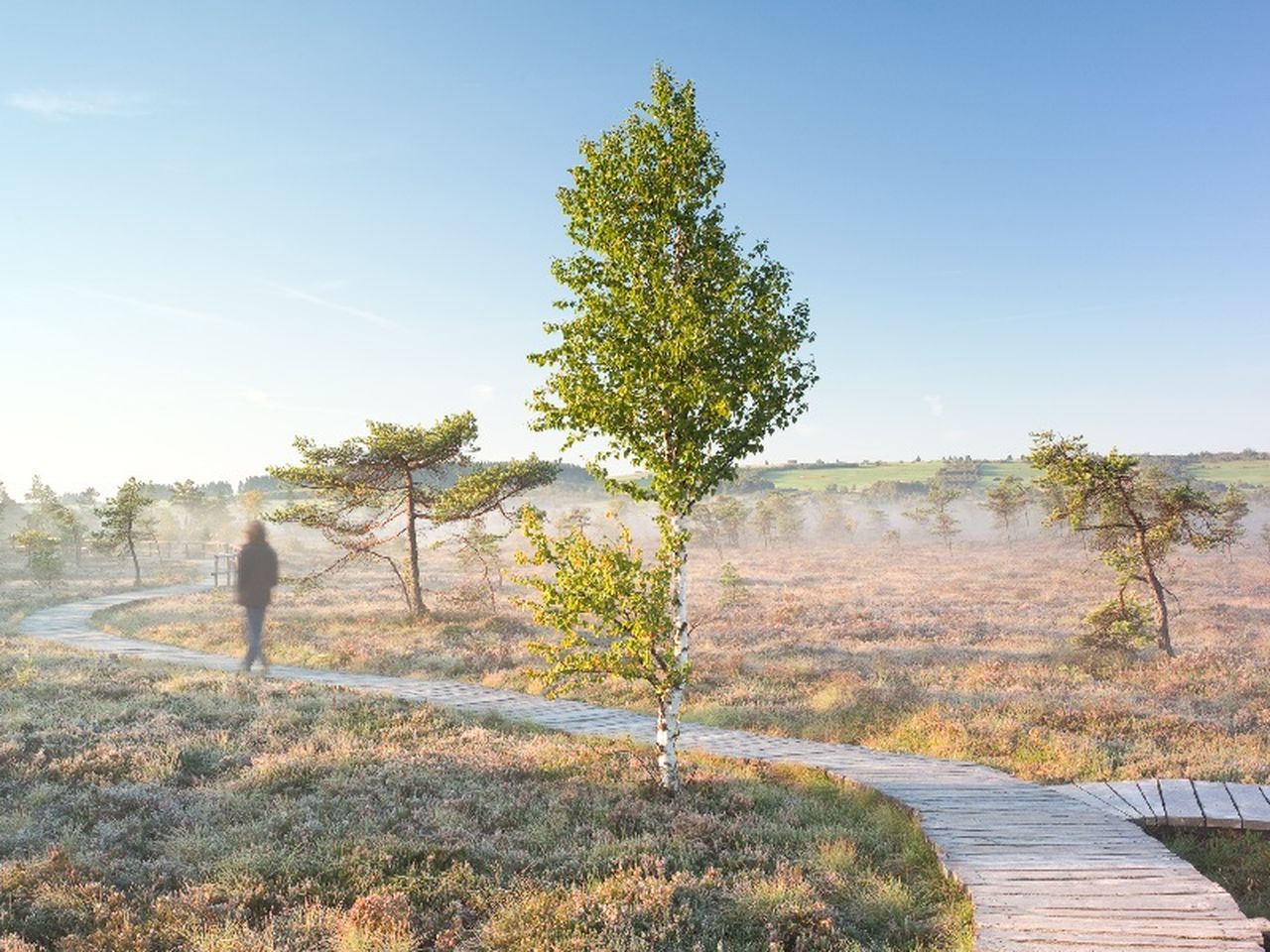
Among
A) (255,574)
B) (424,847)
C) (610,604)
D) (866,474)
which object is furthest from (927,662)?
(866,474)

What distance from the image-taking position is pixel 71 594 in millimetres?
39781

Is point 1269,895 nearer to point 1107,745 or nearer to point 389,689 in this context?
point 1107,745

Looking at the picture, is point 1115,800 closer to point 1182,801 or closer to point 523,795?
point 1182,801

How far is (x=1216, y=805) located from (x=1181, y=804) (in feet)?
1.29

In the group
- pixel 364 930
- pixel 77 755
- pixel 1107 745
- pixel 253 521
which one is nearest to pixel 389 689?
pixel 253 521

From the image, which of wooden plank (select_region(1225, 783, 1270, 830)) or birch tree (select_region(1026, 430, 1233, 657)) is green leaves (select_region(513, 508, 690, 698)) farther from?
birch tree (select_region(1026, 430, 1233, 657))

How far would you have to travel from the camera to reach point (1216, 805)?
9125 mm

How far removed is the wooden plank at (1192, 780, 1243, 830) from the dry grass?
882 mm

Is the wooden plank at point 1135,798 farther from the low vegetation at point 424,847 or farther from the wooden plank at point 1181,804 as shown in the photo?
the low vegetation at point 424,847

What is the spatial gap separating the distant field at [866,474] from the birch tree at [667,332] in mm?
122638

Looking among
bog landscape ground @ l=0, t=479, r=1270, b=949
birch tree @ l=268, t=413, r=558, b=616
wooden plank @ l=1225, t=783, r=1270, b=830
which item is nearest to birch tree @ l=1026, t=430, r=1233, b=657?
bog landscape ground @ l=0, t=479, r=1270, b=949

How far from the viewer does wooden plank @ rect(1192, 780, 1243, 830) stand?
8781 millimetres

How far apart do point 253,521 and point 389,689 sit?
4858 mm

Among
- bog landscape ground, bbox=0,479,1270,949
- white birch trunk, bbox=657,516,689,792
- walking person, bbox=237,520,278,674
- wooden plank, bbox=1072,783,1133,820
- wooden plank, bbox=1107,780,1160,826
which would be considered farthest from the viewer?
walking person, bbox=237,520,278,674
